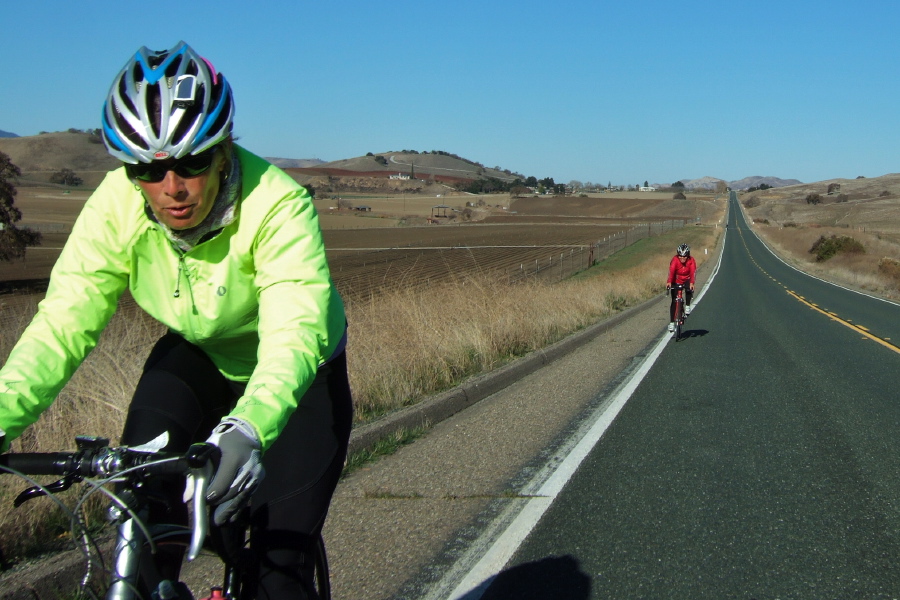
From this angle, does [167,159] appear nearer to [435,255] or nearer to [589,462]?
[589,462]

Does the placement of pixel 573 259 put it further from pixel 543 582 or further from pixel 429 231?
pixel 543 582

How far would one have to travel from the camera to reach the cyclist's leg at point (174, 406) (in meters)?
2.21

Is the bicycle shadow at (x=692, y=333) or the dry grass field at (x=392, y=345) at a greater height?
the dry grass field at (x=392, y=345)

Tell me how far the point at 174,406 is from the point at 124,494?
2.27 feet

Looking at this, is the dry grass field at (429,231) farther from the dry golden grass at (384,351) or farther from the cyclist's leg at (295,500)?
the cyclist's leg at (295,500)

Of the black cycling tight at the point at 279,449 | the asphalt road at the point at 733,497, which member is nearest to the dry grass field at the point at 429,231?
the asphalt road at the point at 733,497

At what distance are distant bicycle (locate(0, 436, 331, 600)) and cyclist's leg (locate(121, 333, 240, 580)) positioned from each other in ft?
0.49

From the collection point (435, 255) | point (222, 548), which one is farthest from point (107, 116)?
point (435, 255)

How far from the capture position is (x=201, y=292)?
2.49 m

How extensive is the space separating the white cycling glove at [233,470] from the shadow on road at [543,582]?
2.31 m

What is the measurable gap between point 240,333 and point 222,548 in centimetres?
74

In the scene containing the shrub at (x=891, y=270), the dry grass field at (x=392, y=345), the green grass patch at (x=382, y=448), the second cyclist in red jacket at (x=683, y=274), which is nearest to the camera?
the dry grass field at (x=392, y=345)

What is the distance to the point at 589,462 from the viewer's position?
6121 millimetres

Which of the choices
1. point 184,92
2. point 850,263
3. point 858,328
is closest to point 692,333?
point 858,328
